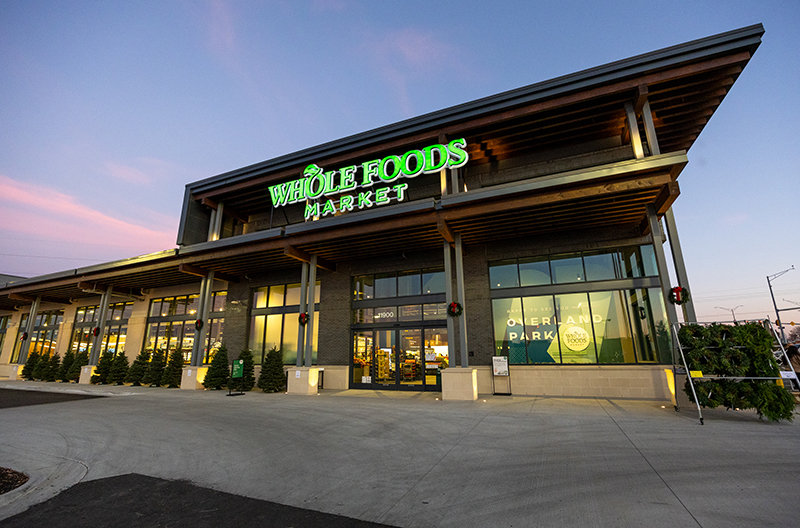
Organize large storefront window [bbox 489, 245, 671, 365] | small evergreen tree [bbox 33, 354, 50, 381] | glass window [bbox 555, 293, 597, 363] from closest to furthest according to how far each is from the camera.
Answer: large storefront window [bbox 489, 245, 671, 365] → glass window [bbox 555, 293, 597, 363] → small evergreen tree [bbox 33, 354, 50, 381]

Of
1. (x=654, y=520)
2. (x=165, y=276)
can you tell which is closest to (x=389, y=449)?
(x=654, y=520)

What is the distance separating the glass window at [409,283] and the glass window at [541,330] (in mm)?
4863

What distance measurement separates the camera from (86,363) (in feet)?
73.8

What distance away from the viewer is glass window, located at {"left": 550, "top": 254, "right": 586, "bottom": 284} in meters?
14.6

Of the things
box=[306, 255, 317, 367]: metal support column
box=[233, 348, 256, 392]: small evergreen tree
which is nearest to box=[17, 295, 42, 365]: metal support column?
box=[233, 348, 256, 392]: small evergreen tree

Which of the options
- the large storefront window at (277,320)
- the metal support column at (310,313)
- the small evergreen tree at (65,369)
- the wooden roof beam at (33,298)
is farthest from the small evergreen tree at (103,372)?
the metal support column at (310,313)

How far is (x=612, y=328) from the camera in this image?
45.2 feet

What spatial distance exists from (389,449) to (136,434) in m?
5.73

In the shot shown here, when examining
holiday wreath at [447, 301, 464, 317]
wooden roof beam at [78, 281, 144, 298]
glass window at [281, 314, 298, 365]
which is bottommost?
glass window at [281, 314, 298, 365]

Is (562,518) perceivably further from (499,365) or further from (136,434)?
(499,365)

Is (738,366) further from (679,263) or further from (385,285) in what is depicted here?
(385,285)

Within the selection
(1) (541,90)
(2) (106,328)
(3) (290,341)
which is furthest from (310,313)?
(2) (106,328)

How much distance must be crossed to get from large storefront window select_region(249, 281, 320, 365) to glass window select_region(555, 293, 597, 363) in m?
11.6

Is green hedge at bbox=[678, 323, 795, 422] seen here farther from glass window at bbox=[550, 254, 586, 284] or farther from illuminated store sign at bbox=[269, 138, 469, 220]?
illuminated store sign at bbox=[269, 138, 469, 220]
